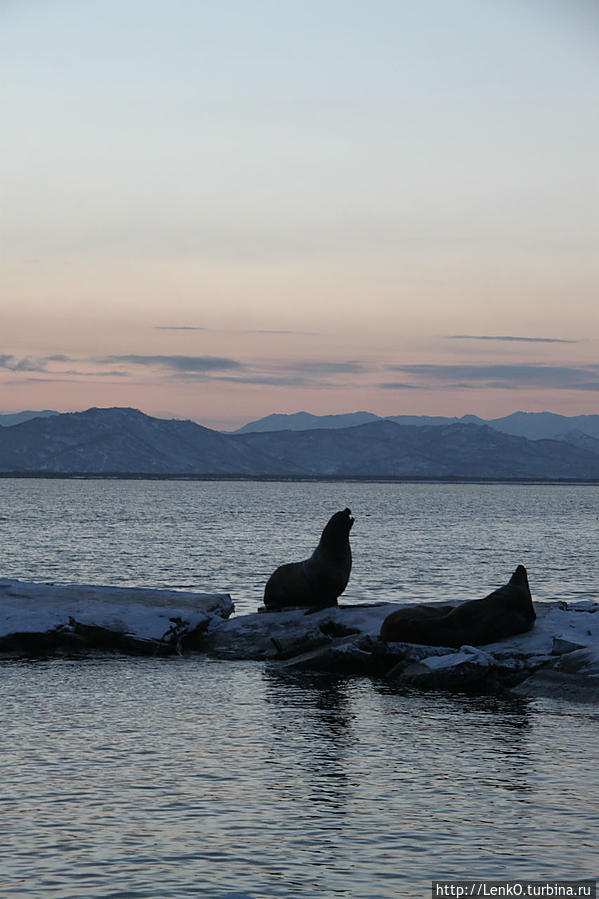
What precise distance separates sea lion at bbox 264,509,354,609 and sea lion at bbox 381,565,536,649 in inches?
161

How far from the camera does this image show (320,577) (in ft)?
98.9

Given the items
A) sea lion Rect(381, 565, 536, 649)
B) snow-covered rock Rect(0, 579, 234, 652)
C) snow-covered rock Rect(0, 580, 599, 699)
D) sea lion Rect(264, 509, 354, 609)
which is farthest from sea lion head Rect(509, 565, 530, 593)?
snow-covered rock Rect(0, 579, 234, 652)

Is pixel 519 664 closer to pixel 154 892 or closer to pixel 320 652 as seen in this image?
pixel 320 652

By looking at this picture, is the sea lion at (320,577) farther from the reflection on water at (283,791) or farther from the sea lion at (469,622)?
the reflection on water at (283,791)

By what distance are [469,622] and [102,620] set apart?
9235mm

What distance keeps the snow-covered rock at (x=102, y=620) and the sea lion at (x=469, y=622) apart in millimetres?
5390

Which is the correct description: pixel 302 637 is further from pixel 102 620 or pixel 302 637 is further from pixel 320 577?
pixel 102 620

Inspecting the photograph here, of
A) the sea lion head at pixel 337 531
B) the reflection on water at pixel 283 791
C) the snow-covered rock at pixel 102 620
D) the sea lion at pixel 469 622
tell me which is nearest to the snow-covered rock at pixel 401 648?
the sea lion at pixel 469 622

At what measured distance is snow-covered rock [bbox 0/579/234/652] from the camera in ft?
90.1

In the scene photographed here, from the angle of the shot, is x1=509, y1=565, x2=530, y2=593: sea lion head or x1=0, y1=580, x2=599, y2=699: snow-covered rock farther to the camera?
x1=509, y1=565, x2=530, y2=593: sea lion head

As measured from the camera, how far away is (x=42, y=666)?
2516 centimetres

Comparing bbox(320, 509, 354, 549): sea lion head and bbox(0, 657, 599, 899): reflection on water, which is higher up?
bbox(320, 509, 354, 549): sea lion head

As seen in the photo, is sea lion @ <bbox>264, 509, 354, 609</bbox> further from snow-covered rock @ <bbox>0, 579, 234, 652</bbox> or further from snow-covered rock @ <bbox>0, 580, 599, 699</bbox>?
snow-covered rock @ <bbox>0, 579, 234, 652</bbox>

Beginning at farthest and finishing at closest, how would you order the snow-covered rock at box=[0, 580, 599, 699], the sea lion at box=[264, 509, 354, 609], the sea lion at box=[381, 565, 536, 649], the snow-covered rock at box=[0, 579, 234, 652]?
the sea lion at box=[264, 509, 354, 609] → the snow-covered rock at box=[0, 579, 234, 652] → the sea lion at box=[381, 565, 536, 649] → the snow-covered rock at box=[0, 580, 599, 699]
